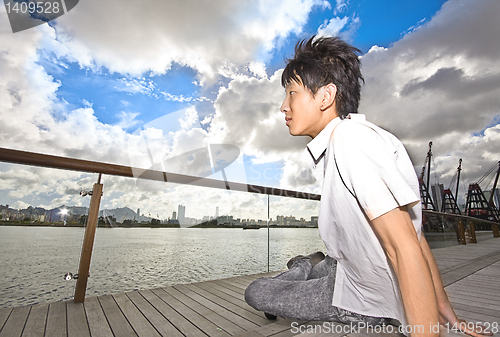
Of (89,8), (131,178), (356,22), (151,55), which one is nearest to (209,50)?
(151,55)

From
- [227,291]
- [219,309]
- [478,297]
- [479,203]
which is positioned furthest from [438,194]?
[219,309]

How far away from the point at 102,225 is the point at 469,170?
52.6 meters

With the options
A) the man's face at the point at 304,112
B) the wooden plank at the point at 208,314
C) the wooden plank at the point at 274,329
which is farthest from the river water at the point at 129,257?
the man's face at the point at 304,112

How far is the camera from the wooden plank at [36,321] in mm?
1049

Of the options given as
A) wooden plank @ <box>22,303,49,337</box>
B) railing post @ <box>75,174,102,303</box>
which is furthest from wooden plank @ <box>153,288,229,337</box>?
wooden plank @ <box>22,303,49,337</box>

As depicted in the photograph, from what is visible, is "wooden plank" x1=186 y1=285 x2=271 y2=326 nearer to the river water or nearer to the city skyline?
the river water

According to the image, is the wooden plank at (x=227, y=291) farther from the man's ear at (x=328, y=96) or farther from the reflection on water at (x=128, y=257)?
the man's ear at (x=328, y=96)

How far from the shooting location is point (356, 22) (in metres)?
16.8

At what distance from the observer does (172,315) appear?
1.29 m

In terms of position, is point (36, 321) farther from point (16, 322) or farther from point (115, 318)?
point (115, 318)

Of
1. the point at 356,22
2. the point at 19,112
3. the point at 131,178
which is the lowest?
the point at 131,178

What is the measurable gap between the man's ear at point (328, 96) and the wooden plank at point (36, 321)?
1633 mm

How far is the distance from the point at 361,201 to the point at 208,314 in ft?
4.01

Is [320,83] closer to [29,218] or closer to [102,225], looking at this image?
[102,225]
